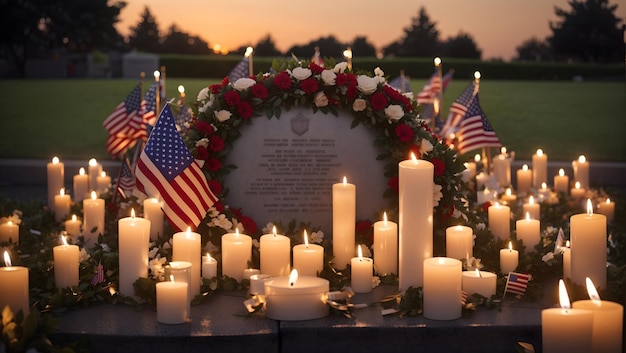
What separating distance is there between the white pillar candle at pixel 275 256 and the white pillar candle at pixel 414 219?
0.65 meters

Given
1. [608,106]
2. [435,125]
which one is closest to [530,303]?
[435,125]

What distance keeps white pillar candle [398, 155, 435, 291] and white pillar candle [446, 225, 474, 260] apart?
377 millimetres

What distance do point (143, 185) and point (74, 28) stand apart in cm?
4722

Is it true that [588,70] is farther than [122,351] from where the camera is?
Yes

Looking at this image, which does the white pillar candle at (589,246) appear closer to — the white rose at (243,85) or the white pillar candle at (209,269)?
the white pillar candle at (209,269)

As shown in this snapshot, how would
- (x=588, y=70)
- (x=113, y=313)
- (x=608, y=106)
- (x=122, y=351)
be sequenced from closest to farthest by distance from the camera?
(x=122, y=351), (x=113, y=313), (x=608, y=106), (x=588, y=70)

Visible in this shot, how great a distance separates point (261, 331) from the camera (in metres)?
4.68

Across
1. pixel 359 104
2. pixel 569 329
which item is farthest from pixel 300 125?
pixel 569 329

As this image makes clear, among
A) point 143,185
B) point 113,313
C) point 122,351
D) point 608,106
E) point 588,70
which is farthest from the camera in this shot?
point 588,70

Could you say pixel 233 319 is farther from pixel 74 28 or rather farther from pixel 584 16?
pixel 584 16

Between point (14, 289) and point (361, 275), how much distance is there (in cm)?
188

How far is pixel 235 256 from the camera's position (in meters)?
5.58

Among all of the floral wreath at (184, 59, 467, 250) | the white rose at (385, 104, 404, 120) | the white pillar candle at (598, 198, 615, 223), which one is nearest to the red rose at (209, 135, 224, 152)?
the floral wreath at (184, 59, 467, 250)

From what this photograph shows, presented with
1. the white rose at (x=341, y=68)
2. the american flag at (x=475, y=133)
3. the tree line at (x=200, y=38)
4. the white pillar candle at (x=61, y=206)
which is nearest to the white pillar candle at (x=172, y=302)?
the white rose at (x=341, y=68)
